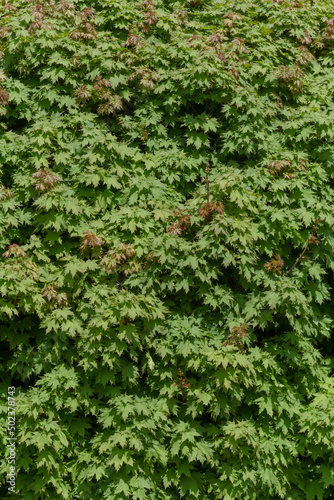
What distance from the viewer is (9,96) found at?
7.62 meters

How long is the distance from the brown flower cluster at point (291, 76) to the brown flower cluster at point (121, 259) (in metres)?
3.90

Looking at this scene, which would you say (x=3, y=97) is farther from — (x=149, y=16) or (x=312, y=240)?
(x=312, y=240)

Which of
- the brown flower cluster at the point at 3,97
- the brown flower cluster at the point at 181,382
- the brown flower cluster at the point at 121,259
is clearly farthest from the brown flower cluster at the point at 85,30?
the brown flower cluster at the point at 181,382

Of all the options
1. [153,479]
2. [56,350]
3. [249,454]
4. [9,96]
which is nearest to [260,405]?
[249,454]

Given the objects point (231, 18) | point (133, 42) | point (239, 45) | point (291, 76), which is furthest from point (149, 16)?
point (291, 76)

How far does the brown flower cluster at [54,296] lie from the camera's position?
21.5 feet

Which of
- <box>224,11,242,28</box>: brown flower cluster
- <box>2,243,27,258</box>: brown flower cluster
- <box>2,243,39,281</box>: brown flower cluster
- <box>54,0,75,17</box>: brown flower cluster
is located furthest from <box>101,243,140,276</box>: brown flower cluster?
<box>224,11,242,28</box>: brown flower cluster

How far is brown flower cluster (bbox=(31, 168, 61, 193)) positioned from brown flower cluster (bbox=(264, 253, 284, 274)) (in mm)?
3290

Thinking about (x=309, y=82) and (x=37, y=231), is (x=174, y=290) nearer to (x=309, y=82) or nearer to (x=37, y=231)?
(x=37, y=231)

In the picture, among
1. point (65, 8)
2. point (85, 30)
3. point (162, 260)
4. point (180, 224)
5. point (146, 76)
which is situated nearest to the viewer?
point (162, 260)

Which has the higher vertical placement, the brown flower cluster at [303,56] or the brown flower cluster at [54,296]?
the brown flower cluster at [303,56]

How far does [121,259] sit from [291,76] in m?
4.15

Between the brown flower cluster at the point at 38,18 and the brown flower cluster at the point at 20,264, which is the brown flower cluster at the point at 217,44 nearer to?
the brown flower cluster at the point at 38,18

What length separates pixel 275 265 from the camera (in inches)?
274
